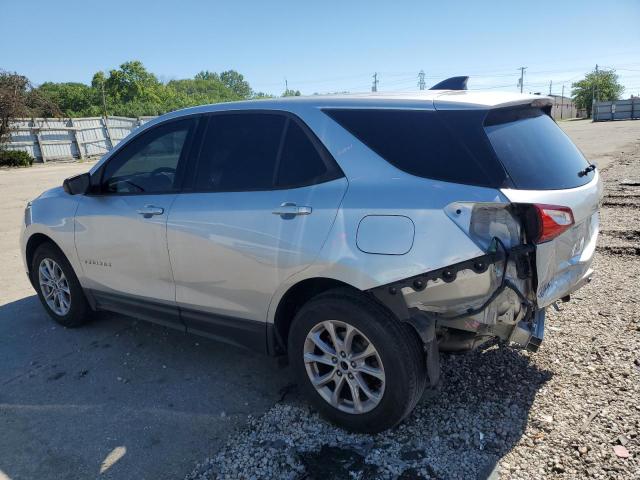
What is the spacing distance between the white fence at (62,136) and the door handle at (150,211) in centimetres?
2350

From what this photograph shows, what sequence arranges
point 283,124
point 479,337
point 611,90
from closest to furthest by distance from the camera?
point 479,337 → point 283,124 → point 611,90

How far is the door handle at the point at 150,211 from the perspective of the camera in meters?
3.53

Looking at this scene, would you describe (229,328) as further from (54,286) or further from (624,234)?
(624,234)

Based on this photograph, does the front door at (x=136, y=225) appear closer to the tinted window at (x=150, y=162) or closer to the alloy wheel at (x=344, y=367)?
the tinted window at (x=150, y=162)

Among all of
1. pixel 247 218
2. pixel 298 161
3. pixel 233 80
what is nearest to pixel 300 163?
pixel 298 161

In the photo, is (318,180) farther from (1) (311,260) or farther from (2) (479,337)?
(2) (479,337)

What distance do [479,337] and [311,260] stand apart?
39.6 inches

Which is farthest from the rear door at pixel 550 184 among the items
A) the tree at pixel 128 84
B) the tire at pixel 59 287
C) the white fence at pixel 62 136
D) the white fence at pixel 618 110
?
the tree at pixel 128 84

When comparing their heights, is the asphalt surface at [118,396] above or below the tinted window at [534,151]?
below

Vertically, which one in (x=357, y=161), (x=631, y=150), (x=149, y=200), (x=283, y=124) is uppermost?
(x=283, y=124)

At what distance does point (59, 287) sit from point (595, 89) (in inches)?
3777

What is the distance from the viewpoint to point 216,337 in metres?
3.46

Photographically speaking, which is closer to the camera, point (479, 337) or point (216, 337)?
point (479, 337)

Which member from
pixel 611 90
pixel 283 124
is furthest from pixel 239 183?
pixel 611 90
